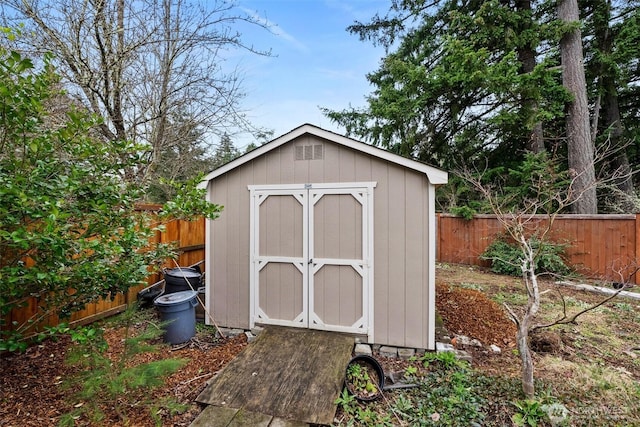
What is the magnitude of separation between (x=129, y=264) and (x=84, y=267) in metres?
0.51

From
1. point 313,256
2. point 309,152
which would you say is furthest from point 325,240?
point 309,152

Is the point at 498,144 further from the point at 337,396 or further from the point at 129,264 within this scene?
the point at 129,264

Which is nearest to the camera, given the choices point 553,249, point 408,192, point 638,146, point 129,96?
point 408,192

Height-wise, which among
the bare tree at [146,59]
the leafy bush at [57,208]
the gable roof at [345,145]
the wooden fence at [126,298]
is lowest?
the wooden fence at [126,298]

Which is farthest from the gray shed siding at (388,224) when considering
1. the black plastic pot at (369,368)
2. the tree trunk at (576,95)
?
the tree trunk at (576,95)

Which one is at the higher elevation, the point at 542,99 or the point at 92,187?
the point at 542,99

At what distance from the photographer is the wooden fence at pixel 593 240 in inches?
259

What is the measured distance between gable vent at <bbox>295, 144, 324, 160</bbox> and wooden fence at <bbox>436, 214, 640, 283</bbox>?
5.84 meters

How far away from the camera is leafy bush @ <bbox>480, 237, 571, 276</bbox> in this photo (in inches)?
277

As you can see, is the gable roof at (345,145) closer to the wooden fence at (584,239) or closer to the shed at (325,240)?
Answer: the shed at (325,240)

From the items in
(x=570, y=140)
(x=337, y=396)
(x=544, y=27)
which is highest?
(x=544, y=27)

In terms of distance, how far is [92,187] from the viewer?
8.67 ft

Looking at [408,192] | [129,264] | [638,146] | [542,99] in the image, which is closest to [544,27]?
[542,99]

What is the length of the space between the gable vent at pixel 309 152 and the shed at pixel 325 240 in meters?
0.01
